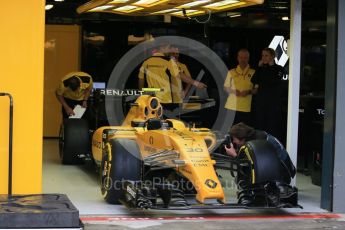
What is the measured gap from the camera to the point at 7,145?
712 cm

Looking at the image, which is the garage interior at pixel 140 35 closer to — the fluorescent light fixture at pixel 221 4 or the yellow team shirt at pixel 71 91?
the yellow team shirt at pixel 71 91

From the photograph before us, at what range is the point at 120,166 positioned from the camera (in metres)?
8.29

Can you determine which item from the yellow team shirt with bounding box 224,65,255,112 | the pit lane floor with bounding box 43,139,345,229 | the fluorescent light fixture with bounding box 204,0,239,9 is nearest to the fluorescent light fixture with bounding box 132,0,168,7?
the fluorescent light fixture with bounding box 204,0,239,9

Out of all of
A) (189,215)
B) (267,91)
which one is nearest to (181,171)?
(189,215)

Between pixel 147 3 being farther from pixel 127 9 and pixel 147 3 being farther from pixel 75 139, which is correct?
pixel 75 139

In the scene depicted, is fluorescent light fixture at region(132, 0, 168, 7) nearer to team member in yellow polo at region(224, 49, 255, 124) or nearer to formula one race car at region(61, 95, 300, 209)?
formula one race car at region(61, 95, 300, 209)

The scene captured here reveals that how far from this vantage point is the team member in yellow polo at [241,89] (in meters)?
11.7

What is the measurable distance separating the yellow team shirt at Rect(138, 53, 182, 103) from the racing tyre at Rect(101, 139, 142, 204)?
395 centimetres

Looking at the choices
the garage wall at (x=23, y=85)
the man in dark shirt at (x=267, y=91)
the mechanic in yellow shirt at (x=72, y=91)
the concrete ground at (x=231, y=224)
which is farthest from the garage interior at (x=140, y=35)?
the garage wall at (x=23, y=85)

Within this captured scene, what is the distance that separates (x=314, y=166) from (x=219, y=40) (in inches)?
239

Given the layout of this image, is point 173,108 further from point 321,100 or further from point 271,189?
point 271,189

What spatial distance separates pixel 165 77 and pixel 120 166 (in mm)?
4589

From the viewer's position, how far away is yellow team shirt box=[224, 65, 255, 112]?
462 inches

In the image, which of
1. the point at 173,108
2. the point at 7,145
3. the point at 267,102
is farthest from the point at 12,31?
the point at 173,108
